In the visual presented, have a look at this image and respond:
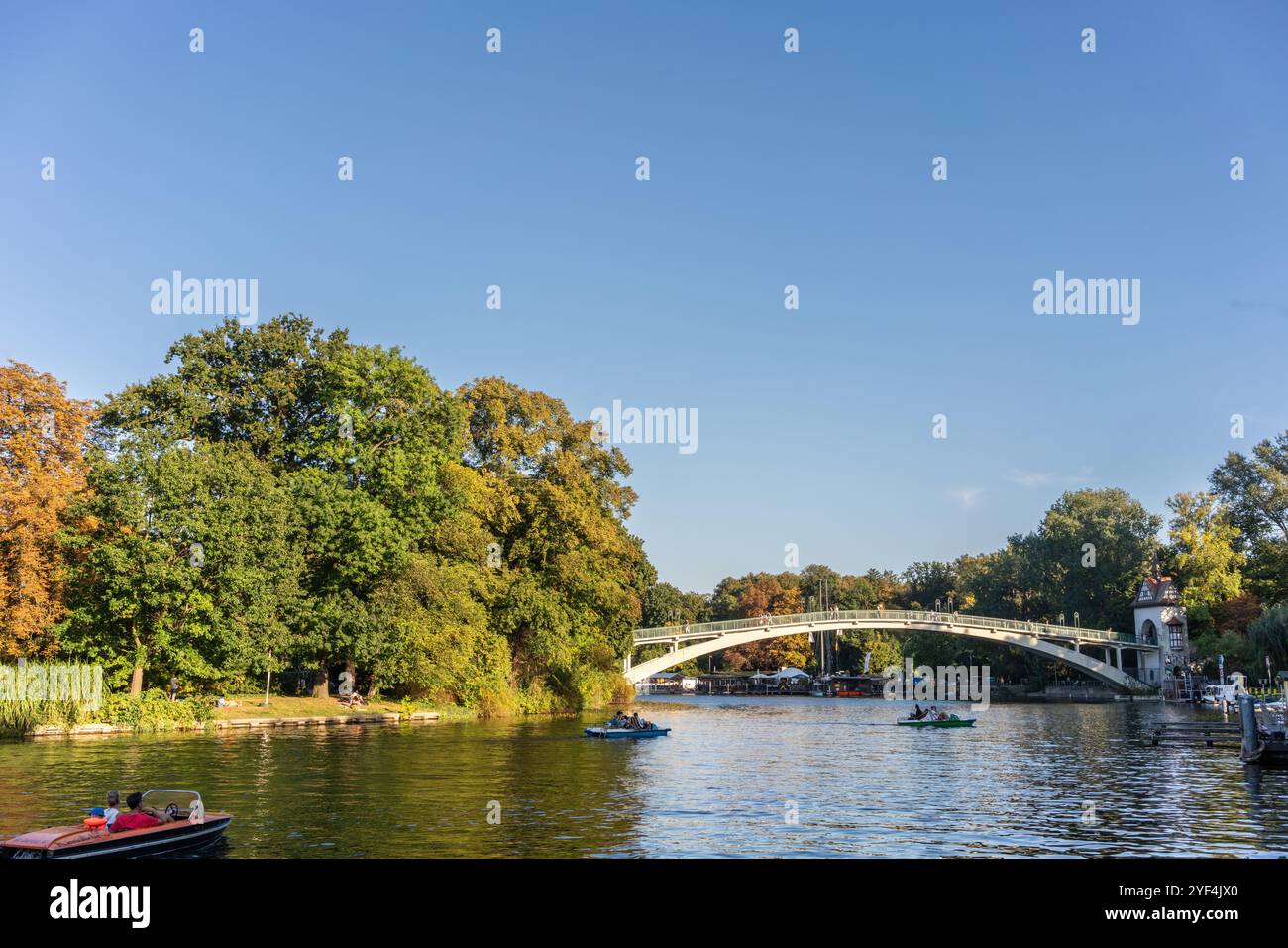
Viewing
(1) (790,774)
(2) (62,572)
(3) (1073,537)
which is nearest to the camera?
(1) (790,774)

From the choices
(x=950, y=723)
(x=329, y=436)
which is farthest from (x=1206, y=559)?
(x=329, y=436)

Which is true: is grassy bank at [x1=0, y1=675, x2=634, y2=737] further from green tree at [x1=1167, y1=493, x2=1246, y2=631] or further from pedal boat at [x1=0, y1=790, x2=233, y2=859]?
green tree at [x1=1167, y1=493, x2=1246, y2=631]

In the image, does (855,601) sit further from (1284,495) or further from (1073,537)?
(1284,495)

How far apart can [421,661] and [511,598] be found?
805cm

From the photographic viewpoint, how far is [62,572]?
4547 cm

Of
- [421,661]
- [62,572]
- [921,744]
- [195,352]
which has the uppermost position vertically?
[195,352]

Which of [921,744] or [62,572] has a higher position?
[62,572]

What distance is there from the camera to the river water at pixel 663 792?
20656mm

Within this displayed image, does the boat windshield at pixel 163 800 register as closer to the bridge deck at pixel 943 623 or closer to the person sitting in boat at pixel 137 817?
the person sitting in boat at pixel 137 817

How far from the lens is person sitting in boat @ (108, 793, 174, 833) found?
17825 mm

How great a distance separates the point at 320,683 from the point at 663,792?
32923 millimetres
